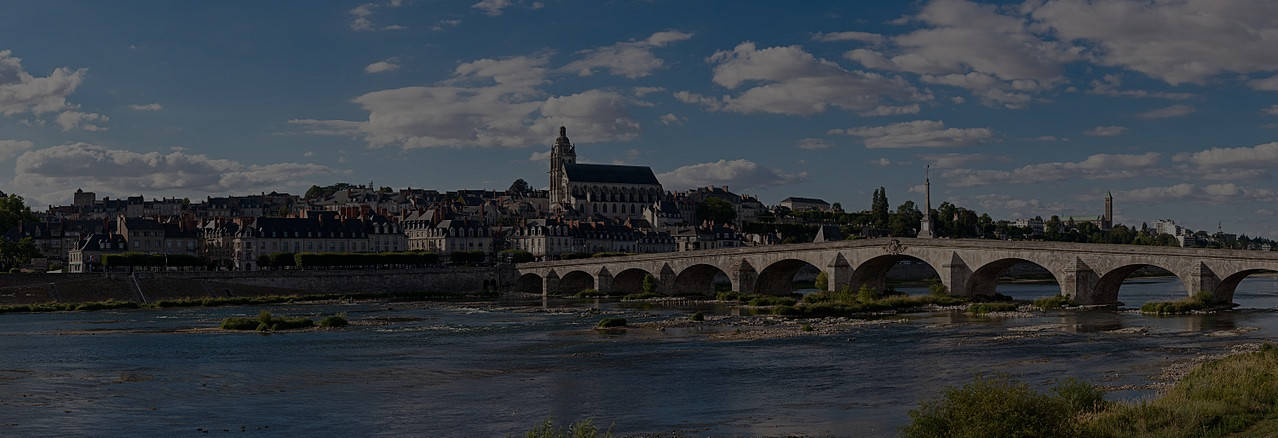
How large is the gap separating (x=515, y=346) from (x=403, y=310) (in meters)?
30.5

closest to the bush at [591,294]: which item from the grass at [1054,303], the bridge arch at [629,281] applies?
the bridge arch at [629,281]

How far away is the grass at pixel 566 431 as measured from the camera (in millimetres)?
17812

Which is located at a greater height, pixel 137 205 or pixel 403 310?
pixel 137 205

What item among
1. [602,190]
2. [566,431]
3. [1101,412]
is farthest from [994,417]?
[602,190]

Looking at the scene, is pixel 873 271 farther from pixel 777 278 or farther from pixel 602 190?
pixel 602 190

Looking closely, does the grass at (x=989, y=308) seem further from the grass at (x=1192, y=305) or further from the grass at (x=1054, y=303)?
the grass at (x=1192, y=305)

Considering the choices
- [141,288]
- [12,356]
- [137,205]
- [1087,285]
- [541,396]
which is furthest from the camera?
[137,205]

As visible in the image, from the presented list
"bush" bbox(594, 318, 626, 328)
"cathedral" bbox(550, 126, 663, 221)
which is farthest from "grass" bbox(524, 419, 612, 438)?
"cathedral" bbox(550, 126, 663, 221)

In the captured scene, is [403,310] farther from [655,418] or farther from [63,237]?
[63,237]

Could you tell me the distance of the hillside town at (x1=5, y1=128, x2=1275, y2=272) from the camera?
112 meters

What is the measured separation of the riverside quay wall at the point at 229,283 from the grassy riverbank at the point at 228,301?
235 centimetres

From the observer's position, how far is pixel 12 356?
140ft

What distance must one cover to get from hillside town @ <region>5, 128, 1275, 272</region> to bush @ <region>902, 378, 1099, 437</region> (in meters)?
54.6

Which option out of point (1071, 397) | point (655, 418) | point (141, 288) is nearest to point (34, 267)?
Result: point (141, 288)
